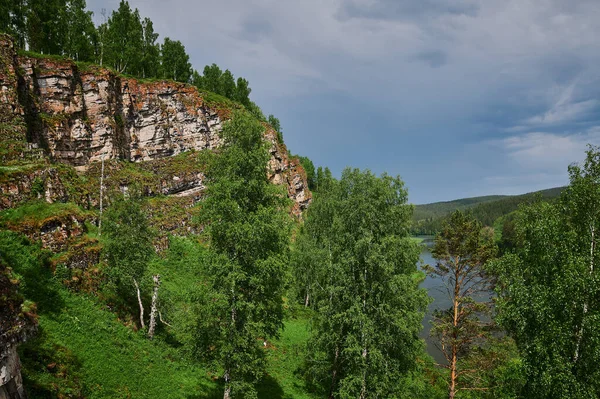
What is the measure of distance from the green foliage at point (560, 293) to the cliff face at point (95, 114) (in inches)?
836

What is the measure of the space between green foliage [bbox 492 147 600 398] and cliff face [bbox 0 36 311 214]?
2124 centimetres

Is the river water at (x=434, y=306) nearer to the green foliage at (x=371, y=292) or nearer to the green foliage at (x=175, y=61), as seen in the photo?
the green foliage at (x=371, y=292)

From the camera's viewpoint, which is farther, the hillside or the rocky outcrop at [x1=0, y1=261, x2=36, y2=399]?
the hillside

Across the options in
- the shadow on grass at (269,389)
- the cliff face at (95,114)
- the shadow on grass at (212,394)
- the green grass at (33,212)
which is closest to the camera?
the shadow on grass at (212,394)

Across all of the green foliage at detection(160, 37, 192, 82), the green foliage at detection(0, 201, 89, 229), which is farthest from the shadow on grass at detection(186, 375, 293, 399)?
the green foliage at detection(160, 37, 192, 82)

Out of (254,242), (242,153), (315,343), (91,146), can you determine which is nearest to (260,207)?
(254,242)

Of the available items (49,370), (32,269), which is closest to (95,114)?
(32,269)

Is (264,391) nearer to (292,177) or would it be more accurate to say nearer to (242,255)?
(242,255)

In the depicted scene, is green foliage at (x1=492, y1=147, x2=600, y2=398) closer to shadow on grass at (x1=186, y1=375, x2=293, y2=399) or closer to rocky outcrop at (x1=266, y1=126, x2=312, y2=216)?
shadow on grass at (x1=186, y1=375, x2=293, y2=399)

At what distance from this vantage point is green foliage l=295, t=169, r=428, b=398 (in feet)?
47.1

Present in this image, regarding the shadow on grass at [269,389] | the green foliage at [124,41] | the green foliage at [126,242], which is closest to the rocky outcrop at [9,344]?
the green foliage at [126,242]

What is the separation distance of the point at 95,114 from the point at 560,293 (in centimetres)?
5335

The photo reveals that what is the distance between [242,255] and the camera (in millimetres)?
13352

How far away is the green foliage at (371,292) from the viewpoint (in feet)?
47.1
